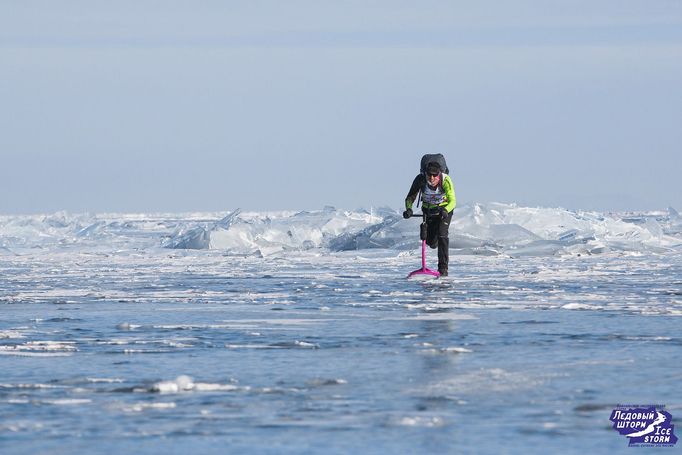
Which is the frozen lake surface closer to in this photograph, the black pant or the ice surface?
the black pant

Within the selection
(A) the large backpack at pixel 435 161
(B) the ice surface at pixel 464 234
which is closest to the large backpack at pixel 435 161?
(A) the large backpack at pixel 435 161

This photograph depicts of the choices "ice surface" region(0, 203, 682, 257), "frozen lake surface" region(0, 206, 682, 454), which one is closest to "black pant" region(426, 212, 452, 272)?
"frozen lake surface" region(0, 206, 682, 454)

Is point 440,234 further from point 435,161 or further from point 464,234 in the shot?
point 464,234

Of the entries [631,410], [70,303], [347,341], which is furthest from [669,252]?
[631,410]

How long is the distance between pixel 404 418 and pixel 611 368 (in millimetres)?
1666

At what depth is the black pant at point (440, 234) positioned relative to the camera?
13.9 metres

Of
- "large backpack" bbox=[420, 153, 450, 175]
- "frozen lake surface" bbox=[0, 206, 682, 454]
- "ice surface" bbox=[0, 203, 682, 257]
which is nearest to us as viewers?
"frozen lake surface" bbox=[0, 206, 682, 454]

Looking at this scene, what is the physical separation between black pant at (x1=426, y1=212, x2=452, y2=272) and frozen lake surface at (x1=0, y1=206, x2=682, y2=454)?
33 centimetres

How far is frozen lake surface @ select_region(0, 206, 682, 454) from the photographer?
4355 mm

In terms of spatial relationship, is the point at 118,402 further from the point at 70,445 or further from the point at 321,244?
the point at 321,244

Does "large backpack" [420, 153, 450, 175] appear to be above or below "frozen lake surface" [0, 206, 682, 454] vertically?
above

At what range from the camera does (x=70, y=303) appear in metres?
10.7

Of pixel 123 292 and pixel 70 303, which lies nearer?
pixel 70 303

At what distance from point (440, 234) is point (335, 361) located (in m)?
7.63
